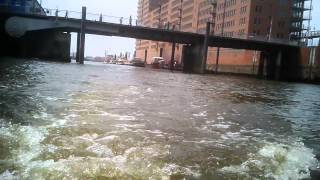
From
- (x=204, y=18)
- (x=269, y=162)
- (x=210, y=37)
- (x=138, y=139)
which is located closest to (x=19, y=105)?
(x=138, y=139)

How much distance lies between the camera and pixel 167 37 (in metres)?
86.0

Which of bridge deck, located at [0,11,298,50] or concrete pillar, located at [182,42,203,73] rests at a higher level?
bridge deck, located at [0,11,298,50]

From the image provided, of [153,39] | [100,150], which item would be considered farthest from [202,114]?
[153,39]

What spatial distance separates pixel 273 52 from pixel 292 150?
88.6 m

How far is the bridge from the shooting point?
73119 mm

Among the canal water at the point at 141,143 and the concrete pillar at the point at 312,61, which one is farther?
the concrete pillar at the point at 312,61

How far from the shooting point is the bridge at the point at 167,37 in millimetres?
73119

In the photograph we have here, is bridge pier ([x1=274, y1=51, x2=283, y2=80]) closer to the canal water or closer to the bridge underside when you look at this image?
the bridge underside

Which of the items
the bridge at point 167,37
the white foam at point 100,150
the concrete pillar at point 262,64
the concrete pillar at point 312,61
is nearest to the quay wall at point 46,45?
the bridge at point 167,37

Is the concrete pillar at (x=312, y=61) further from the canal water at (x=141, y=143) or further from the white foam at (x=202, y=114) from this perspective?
the white foam at (x=202, y=114)

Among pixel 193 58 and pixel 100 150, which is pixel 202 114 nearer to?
pixel 100 150

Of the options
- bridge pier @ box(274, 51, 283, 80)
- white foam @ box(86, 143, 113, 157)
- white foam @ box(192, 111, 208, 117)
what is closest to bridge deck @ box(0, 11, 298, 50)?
bridge pier @ box(274, 51, 283, 80)

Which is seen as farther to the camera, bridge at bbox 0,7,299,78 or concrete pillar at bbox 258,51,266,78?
concrete pillar at bbox 258,51,266,78

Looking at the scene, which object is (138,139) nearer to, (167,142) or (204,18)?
(167,142)
